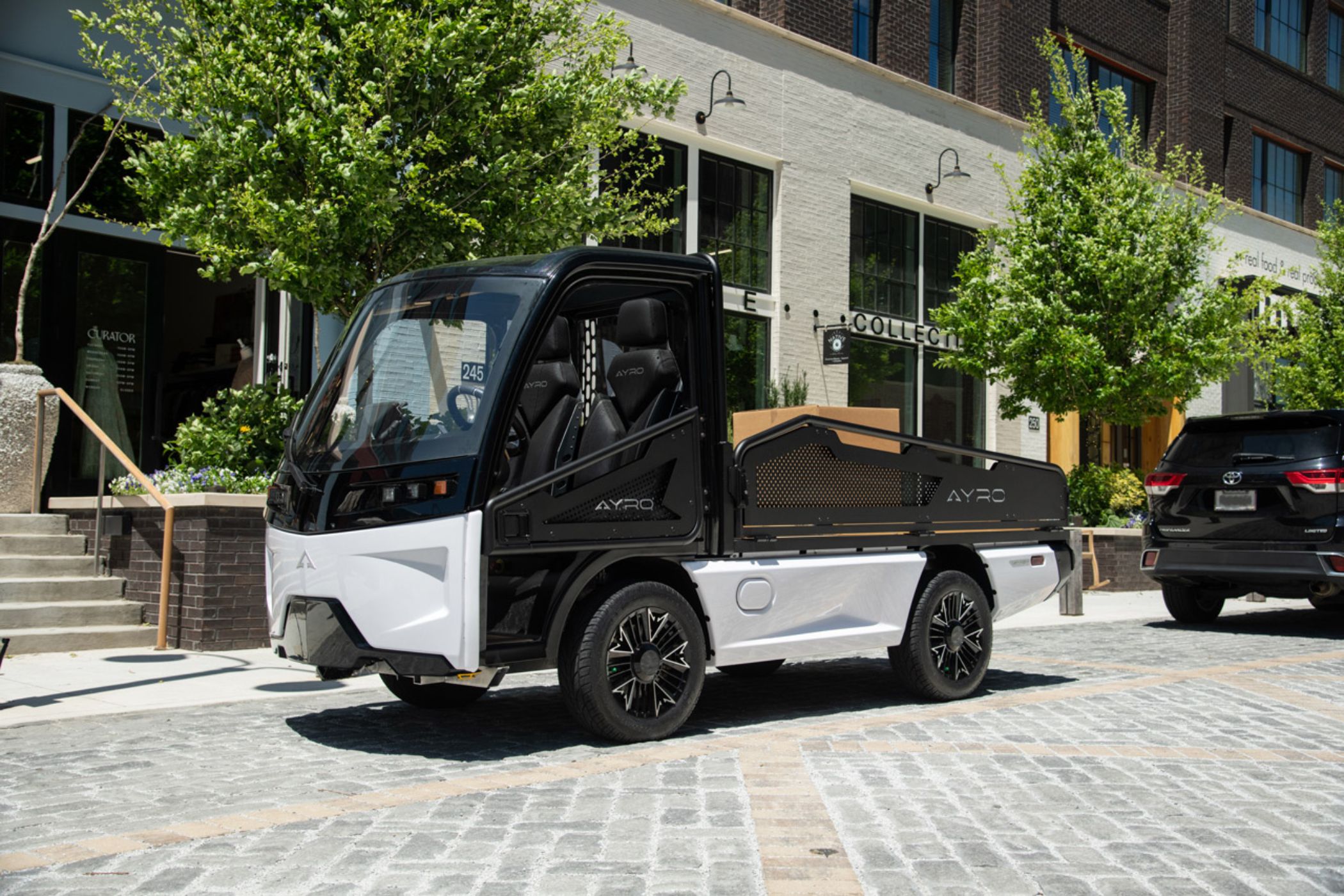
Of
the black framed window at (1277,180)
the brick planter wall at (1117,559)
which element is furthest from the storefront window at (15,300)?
the black framed window at (1277,180)

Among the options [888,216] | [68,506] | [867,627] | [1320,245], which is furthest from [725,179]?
[1320,245]

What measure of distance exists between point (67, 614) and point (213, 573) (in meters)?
1.14

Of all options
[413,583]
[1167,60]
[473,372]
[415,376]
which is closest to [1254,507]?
[473,372]

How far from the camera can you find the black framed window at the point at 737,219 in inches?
787

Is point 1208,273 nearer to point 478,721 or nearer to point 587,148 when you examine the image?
→ point 587,148

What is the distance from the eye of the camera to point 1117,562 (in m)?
19.2

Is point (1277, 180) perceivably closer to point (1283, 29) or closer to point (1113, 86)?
point (1283, 29)

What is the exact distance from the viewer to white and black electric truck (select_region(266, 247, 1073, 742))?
6.16 meters

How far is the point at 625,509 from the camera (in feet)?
21.8

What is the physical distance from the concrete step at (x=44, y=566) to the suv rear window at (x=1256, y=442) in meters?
9.60

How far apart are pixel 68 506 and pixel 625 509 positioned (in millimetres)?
6856

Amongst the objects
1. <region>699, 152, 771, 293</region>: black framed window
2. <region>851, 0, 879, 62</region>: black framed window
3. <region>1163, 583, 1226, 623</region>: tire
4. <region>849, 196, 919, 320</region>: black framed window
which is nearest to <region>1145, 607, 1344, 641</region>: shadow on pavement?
<region>1163, 583, 1226, 623</region>: tire

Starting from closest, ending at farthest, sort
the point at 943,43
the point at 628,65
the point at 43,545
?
the point at 43,545 → the point at 628,65 → the point at 943,43

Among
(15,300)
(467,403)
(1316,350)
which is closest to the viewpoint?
(467,403)
